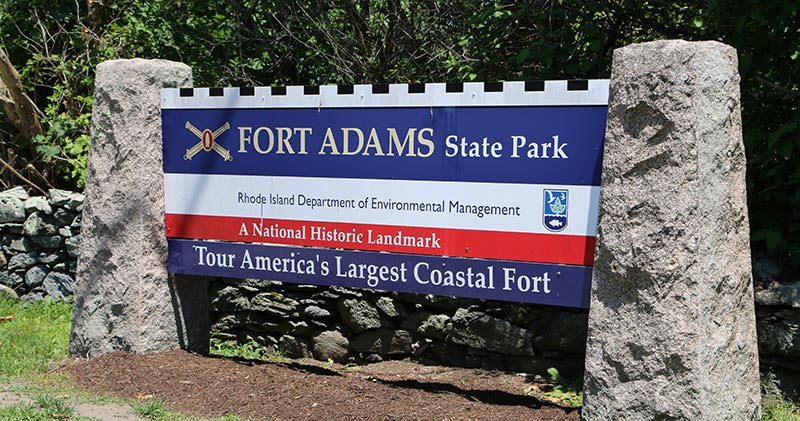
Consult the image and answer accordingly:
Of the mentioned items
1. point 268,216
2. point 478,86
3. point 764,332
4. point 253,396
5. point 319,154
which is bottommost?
point 253,396

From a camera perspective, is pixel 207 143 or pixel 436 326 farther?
pixel 436 326

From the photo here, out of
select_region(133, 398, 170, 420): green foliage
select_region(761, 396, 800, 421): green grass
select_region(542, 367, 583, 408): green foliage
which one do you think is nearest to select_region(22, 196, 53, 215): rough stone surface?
select_region(133, 398, 170, 420): green foliage

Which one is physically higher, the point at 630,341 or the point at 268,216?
the point at 268,216

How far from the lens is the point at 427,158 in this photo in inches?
191

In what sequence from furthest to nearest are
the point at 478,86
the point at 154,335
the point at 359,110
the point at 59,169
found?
the point at 59,169 < the point at 154,335 < the point at 359,110 < the point at 478,86

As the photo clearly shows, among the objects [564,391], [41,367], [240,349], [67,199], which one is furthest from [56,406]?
[67,199]

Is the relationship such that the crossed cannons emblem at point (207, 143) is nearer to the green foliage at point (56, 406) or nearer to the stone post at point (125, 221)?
the stone post at point (125, 221)

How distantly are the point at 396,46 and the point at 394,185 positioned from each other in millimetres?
2942

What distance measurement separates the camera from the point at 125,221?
552cm

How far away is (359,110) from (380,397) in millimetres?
1515

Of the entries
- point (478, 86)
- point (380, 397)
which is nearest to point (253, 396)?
point (380, 397)

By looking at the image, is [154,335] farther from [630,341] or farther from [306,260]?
[630,341]

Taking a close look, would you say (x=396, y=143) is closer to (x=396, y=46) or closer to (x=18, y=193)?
(x=396, y=46)

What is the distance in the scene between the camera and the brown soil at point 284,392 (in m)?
4.66
